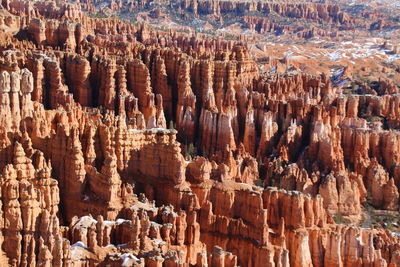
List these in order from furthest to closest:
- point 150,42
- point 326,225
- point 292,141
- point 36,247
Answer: point 150,42
point 292,141
point 326,225
point 36,247

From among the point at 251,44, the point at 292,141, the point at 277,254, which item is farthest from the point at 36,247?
the point at 251,44

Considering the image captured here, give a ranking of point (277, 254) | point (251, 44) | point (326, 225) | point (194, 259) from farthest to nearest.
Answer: point (251, 44)
point (326, 225)
point (277, 254)
point (194, 259)

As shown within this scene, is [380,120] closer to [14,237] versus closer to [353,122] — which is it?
[353,122]

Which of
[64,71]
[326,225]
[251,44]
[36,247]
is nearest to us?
[36,247]

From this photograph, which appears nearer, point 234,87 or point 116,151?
point 116,151

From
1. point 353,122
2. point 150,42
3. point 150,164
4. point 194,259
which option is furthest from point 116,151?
point 150,42

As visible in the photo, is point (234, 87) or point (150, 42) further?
point (150, 42)

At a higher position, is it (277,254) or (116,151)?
(116,151)

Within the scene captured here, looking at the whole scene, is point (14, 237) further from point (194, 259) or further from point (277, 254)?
point (277, 254)

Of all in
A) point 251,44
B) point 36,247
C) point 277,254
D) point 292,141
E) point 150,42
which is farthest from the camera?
point 251,44
